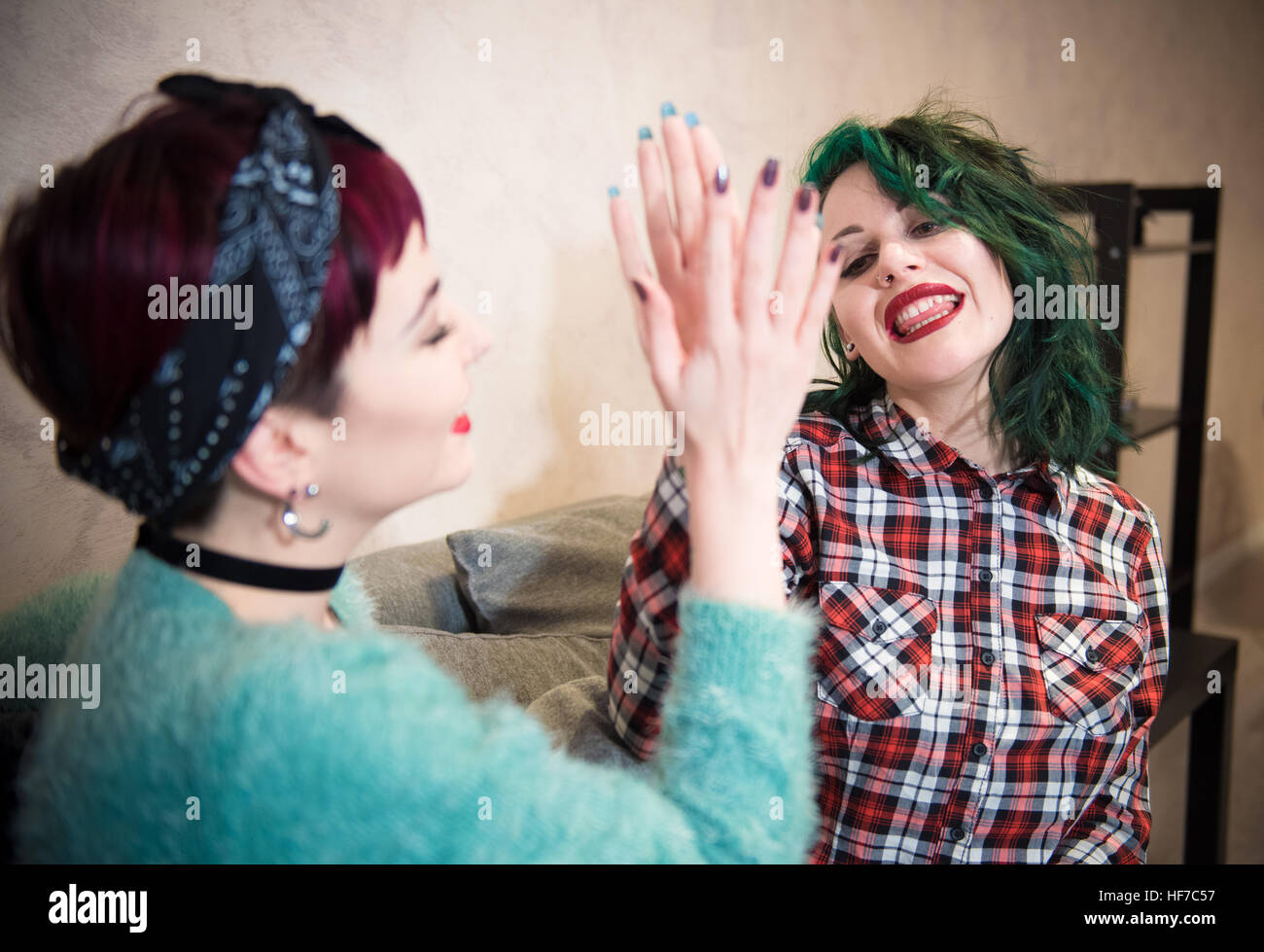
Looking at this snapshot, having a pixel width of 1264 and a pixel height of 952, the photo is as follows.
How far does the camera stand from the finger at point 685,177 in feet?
2.61

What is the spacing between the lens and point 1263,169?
164 inches

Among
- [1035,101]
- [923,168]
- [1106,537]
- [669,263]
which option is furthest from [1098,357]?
[1035,101]

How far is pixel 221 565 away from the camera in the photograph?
2.48 feet

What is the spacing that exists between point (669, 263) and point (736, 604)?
12.1 inches

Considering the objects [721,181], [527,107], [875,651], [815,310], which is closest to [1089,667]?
[875,651]

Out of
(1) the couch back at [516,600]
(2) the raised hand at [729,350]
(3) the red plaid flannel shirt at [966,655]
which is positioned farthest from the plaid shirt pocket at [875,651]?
(2) the raised hand at [729,350]

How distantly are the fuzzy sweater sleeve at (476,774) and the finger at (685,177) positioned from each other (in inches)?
12.9

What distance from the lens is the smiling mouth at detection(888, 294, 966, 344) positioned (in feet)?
3.93

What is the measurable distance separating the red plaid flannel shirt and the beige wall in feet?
2.16

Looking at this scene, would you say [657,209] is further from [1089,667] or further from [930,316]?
[1089,667]

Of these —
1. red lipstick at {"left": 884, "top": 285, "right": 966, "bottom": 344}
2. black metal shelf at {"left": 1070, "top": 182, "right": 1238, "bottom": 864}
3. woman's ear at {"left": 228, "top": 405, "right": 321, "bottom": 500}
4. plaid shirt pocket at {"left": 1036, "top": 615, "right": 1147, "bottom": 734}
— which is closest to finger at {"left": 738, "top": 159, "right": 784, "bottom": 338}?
woman's ear at {"left": 228, "top": 405, "right": 321, "bottom": 500}

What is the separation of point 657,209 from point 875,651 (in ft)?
2.13

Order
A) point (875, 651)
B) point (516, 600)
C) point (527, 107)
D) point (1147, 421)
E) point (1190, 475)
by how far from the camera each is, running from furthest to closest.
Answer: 1. point (1190, 475)
2. point (1147, 421)
3. point (527, 107)
4. point (516, 600)
5. point (875, 651)

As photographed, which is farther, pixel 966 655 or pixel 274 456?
pixel 966 655
